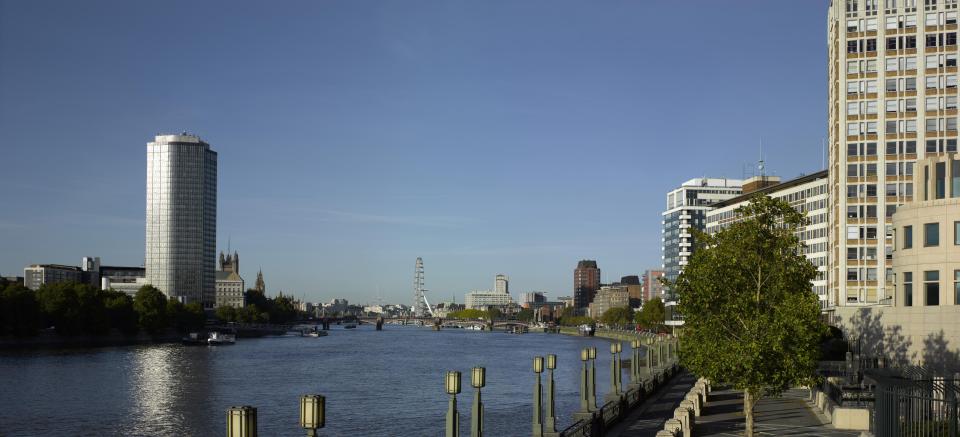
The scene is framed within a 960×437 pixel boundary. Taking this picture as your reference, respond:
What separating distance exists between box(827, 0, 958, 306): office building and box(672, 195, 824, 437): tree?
7758 cm

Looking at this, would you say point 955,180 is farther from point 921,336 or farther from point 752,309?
point 752,309

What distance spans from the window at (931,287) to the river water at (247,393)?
2509 centimetres

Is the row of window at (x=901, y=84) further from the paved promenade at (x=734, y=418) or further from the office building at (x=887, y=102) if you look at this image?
the paved promenade at (x=734, y=418)

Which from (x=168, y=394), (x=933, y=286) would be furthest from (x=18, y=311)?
(x=933, y=286)

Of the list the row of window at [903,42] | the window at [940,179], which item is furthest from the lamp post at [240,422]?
the row of window at [903,42]

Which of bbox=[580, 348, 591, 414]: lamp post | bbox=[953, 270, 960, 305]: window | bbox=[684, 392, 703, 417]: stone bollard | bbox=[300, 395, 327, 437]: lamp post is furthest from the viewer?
bbox=[953, 270, 960, 305]: window

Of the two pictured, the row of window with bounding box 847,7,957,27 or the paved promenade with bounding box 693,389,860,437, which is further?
the row of window with bounding box 847,7,957,27

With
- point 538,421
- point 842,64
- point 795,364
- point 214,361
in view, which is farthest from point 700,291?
point 214,361

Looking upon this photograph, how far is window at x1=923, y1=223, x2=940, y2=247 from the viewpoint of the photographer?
56812 mm

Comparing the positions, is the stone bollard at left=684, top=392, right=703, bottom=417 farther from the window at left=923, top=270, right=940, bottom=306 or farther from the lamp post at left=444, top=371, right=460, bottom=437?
the window at left=923, top=270, right=940, bottom=306

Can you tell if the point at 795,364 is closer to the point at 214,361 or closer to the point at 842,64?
the point at 842,64

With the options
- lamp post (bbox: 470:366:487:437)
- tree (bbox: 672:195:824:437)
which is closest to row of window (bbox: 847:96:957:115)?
tree (bbox: 672:195:824:437)

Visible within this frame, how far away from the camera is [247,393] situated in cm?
9562

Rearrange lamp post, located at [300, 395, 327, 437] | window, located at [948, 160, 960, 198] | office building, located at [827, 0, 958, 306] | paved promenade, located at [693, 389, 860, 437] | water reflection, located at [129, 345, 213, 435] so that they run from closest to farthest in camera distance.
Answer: lamp post, located at [300, 395, 327, 437], paved promenade, located at [693, 389, 860, 437], window, located at [948, 160, 960, 198], water reflection, located at [129, 345, 213, 435], office building, located at [827, 0, 958, 306]
